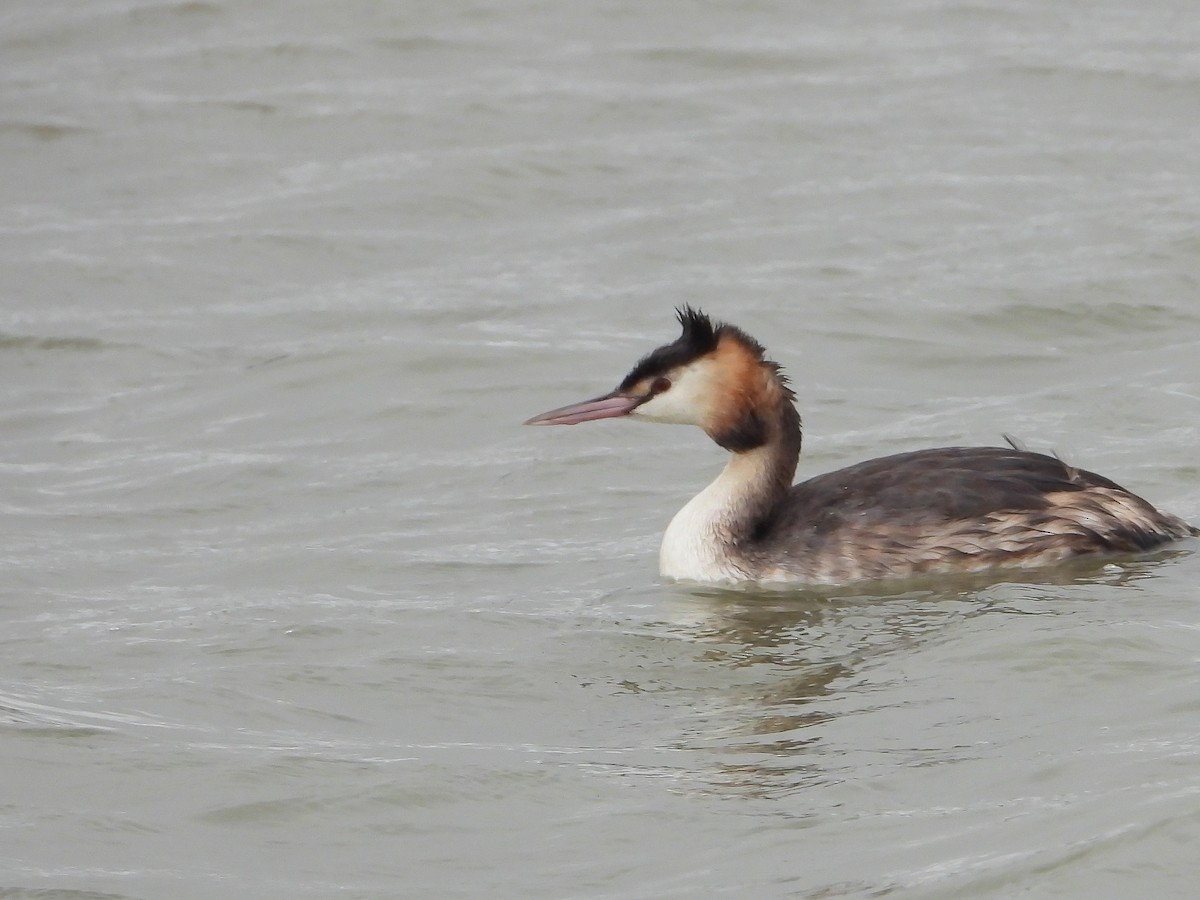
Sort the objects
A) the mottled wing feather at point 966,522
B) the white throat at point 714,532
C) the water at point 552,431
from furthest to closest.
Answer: the white throat at point 714,532, the mottled wing feather at point 966,522, the water at point 552,431

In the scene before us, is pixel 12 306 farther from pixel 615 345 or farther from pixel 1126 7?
pixel 1126 7

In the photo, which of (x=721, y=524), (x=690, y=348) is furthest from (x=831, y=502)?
(x=690, y=348)

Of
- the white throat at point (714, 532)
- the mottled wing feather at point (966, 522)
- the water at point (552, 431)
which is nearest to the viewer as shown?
the water at point (552, 431)

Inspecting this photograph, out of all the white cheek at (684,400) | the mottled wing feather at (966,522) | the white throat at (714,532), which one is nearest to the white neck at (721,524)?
the white throat at (714,532)

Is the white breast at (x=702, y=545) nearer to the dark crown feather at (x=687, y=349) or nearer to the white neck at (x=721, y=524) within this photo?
the white neck at (x=721, y=524)

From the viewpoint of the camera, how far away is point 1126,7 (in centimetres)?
1662

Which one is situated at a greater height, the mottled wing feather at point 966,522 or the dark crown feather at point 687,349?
the dark crown feather at point 687,349

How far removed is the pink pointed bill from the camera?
8430 millimetres

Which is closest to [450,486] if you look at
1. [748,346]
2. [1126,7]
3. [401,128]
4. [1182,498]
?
[748,346]

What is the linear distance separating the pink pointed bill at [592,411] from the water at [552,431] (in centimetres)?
62

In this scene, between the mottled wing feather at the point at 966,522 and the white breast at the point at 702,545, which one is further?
the white breast at the point at 702,545

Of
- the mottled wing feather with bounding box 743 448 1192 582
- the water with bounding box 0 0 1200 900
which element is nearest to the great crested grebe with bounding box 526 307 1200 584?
the mottled wing feather with bounding box 743 448 1192 582

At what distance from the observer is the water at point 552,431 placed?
228 inches

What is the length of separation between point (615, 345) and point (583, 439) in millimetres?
1529
